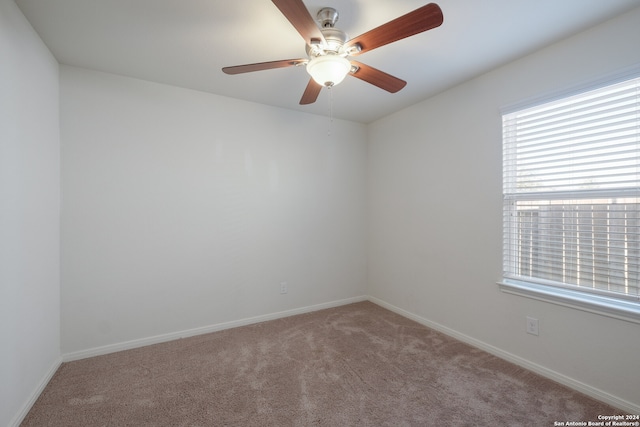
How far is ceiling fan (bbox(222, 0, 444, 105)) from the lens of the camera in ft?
3.85

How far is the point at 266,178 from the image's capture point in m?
3.05

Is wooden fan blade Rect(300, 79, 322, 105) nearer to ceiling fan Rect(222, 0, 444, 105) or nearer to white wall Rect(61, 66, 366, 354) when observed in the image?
ceiling fan Rect(222, 0, 444, 105)

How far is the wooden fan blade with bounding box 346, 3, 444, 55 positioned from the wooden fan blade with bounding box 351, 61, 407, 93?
20 cm

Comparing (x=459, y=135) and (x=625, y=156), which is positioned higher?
(x=459, y=135)

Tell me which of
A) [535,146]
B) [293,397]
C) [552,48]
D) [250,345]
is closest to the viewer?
[293,397]

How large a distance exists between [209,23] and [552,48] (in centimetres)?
236

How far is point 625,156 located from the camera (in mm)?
1675

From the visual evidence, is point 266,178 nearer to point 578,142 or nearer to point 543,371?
point 578,142

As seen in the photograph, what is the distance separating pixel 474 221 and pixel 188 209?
2685 mm

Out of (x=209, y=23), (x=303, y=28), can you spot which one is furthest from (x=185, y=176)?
(x=303, y=28)

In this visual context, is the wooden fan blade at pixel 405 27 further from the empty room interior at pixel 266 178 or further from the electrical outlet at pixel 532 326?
the electrical outlet at pixel 532 326

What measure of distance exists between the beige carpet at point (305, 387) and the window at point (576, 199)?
2.33 ft

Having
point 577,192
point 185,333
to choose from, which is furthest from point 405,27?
point 185,333

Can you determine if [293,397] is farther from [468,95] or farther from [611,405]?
[468,95]
